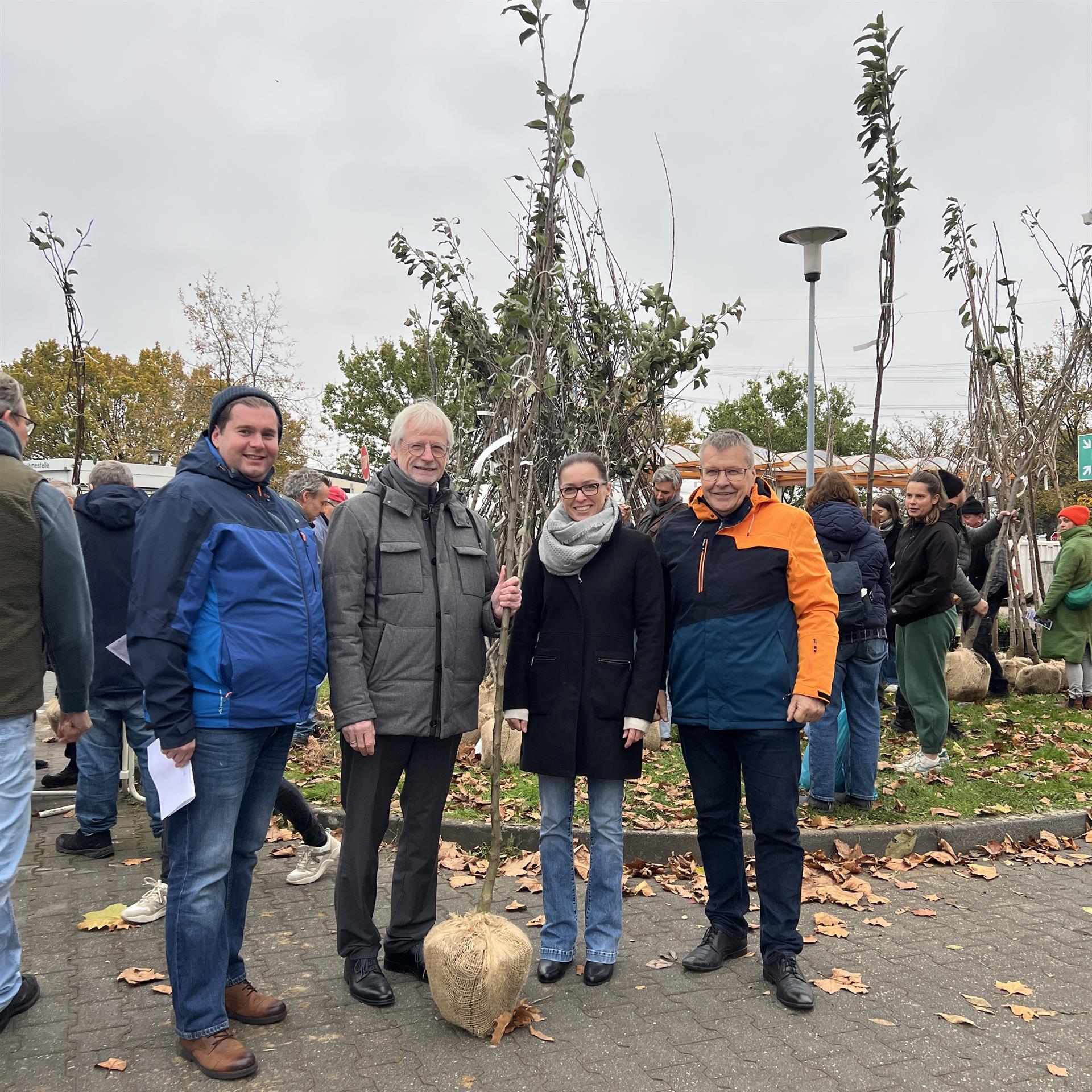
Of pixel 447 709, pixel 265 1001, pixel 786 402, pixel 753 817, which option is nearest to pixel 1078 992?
pixel 753 817

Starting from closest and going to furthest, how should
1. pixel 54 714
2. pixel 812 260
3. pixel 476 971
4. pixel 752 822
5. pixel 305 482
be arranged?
pixel 476 971 < pixel 752 822 < pixel 54 714 < pixel 305 482 < pixel 812 260

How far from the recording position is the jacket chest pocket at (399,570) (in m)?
3.76

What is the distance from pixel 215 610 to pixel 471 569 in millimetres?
1092

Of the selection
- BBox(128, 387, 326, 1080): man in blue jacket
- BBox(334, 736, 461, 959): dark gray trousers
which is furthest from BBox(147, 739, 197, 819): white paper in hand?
BBox(334, 736, 461, 959): dark gray trousers

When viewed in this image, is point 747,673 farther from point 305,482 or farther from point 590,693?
point 305,482

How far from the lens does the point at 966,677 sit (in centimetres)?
946

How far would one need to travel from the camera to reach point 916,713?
6.72m

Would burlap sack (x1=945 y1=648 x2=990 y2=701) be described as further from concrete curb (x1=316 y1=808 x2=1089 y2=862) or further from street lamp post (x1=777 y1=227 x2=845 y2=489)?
concrete curb (x1=316 y1=808 x2=1089 y2=862)

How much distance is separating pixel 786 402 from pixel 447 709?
37.2 m

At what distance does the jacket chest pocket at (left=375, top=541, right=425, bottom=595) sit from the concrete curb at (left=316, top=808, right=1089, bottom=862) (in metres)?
2.22

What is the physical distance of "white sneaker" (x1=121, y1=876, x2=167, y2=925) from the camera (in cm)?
451

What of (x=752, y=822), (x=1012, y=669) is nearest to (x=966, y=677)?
(x=1012, y=669)

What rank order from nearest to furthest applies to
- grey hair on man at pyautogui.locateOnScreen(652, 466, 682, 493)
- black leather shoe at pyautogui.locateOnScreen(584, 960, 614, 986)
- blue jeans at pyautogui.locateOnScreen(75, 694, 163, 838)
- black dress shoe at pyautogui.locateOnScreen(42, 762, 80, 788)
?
black leather shoe at pyautogui.locateOnScreen(584, 960, 614, 986) < blue jeans at pyautogui.locateOnScreen(75, 694, 163, 838) < black dress shoe at pyautogui.locateOnScreen(42, 762, 80, 788) < grey hair on man at pyautogui.locateOnScreen(652, 466, 682, 493)

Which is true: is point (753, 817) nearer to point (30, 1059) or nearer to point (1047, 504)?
point (30, 1059)
